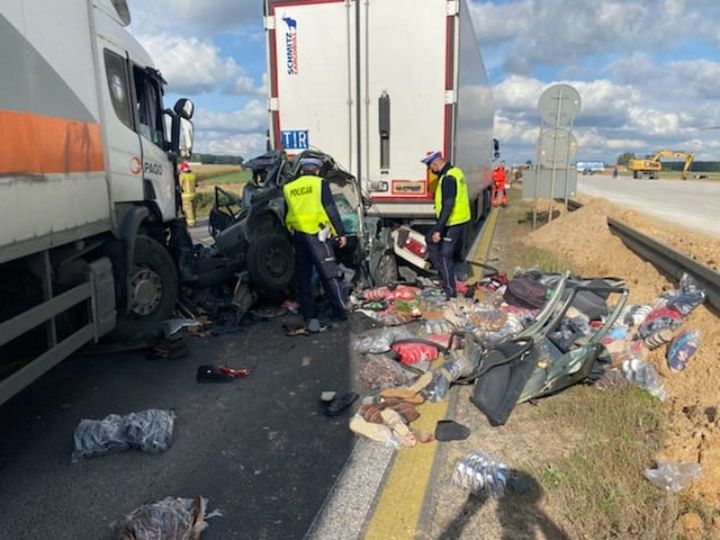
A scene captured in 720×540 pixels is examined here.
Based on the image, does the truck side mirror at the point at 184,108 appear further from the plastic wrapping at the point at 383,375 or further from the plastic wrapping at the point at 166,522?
the plastic wrapping at the point at 166,522

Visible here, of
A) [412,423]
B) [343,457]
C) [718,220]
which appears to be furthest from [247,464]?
[718,220]

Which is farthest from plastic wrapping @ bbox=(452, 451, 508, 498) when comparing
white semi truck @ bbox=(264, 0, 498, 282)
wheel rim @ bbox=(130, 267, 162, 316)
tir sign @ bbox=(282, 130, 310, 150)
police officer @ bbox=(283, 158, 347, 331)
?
tir sign @ bbox=(282, 130, 310, 150)

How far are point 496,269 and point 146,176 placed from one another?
18.8ft

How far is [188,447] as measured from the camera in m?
3.62

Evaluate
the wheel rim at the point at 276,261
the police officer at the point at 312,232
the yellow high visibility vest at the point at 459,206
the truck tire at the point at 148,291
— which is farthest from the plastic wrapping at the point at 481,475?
the yellow high visibility vest at the point at 459,206

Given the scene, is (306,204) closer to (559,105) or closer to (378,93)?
(378,93)

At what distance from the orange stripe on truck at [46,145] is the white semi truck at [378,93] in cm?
386

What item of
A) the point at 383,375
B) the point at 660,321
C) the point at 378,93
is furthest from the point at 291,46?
the point at 660,321

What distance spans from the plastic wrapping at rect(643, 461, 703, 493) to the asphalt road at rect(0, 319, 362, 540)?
1686 mm

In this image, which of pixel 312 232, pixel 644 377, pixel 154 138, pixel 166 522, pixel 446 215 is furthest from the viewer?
pixel 446 215

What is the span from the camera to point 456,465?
3250 millimetres

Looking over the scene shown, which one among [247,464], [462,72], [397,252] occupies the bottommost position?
[247,464]

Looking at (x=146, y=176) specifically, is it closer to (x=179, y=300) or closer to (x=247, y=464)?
(x=179, y=300)

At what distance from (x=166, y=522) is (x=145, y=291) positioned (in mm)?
3063
